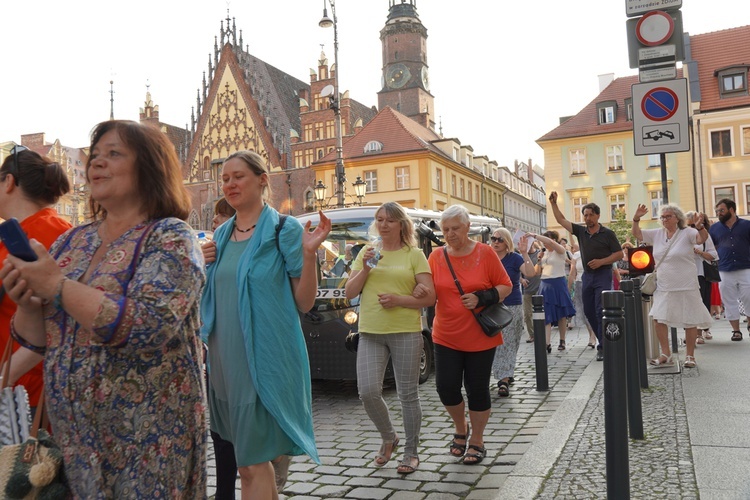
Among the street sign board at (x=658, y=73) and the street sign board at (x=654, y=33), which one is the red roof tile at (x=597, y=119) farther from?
the street sign board at (x=658, y=73)

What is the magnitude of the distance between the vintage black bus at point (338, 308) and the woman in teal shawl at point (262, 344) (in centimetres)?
398

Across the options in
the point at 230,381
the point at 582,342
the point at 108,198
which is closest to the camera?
the point at 108,198

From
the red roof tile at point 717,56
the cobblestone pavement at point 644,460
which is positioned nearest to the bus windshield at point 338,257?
the cobblestone pavement at point 644,460

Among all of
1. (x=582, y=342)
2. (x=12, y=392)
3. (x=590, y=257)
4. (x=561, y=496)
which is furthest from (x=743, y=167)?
(x=12, y=392)

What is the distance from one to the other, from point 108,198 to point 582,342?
11.6m

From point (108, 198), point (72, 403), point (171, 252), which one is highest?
point (108, 198)

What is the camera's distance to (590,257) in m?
9.38

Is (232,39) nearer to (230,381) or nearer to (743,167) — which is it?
(743,167)

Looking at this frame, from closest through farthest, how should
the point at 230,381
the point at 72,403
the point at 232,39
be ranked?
the point at 72,403 < the point at 230,381 < the point at 232,39

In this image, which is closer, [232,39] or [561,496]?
[561,496]

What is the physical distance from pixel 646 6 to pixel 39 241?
5.87m

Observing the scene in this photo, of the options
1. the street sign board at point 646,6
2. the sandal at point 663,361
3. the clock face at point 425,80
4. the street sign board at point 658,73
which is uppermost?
the clock face at point 425,80

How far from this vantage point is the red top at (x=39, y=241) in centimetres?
267

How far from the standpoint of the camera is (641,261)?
7301 mm
